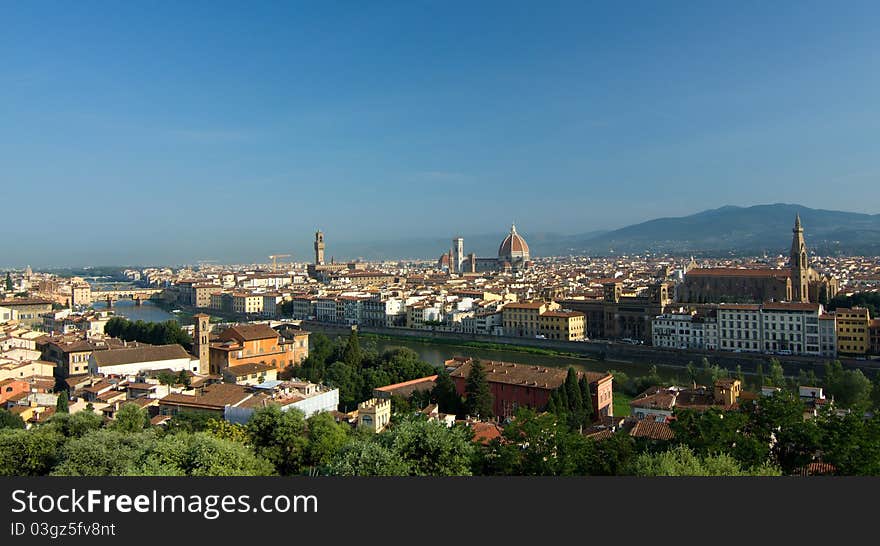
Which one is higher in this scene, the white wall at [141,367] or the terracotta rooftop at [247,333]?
the terracotta rooftop at [247,333]

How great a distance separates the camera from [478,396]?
12578 mm

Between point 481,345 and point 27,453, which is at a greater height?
point 27,453

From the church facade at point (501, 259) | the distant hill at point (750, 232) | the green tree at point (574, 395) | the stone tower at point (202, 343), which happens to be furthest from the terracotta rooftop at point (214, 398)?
the distant hill at point (750, 232)

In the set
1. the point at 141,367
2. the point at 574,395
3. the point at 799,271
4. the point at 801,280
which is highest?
the point at 799,271

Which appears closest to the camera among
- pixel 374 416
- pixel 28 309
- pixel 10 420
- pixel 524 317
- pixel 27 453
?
pixel 27 453

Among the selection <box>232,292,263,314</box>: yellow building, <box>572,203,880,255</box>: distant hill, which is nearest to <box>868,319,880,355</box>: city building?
<box>232,292,263,314</box>: yellow building

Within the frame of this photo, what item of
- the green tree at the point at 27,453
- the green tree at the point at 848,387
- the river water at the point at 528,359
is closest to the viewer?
the green tree at the point at 27,453

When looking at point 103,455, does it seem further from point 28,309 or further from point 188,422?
point 28,309

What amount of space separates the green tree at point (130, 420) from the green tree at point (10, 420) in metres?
1.38

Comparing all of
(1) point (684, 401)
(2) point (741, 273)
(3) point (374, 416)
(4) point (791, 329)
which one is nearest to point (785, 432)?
(1) point (684, 401)

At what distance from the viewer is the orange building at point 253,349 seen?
662 inches

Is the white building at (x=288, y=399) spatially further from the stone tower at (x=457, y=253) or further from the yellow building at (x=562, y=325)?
the stone tower at (x=457, y=253)

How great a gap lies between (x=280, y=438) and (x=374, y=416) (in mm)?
2648

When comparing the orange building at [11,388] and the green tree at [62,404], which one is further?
the orange building at [11,388]
